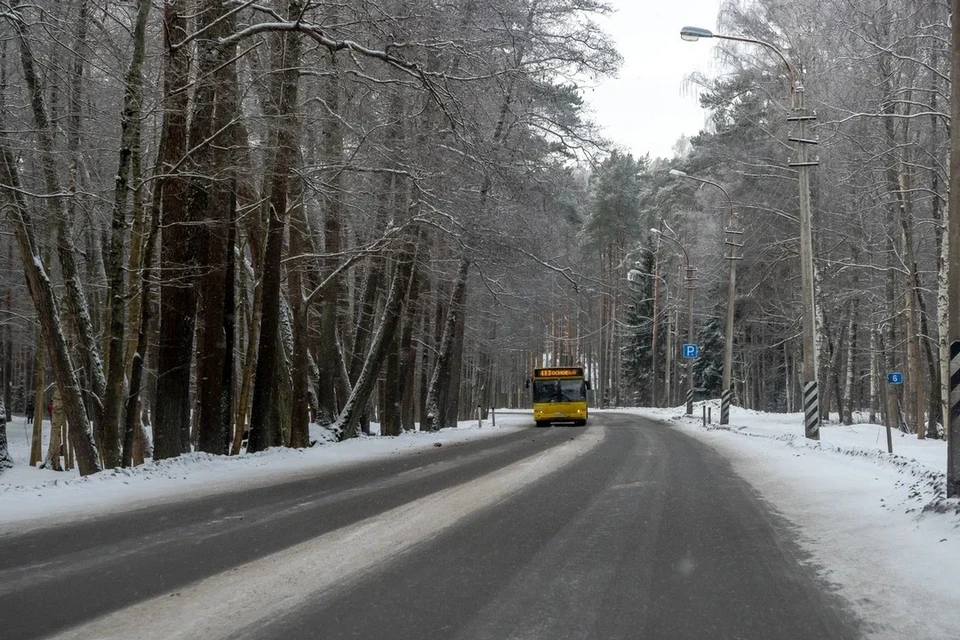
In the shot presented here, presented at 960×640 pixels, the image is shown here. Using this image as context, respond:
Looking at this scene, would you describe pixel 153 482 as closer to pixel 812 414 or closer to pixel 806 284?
pixel 812 414

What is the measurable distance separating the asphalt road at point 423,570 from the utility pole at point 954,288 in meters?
2.00

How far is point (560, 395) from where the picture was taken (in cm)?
3838

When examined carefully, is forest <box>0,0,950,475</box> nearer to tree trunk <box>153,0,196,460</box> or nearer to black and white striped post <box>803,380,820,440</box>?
tree trunk <box>153,0,196,460</box>

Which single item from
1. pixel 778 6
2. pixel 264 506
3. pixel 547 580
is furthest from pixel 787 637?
pixel 778 6

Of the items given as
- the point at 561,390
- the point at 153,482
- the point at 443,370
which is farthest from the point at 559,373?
the point at 153,482

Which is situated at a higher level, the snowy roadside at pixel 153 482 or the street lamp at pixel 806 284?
the street lamp at pixel 806 284

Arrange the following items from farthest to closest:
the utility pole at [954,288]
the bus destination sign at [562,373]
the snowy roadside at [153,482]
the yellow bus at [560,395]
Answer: the bus destination sign at [562,373]
the yellow bus at [560,395]
the snowy roadside at [153,482]
the utility pole at [954,288]

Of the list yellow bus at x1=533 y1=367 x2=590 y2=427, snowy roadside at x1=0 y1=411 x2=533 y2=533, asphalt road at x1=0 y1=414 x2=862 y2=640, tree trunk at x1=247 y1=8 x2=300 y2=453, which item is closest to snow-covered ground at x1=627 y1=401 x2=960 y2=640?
asphalt road at x1=0 y1=414 x2=862 y2=640

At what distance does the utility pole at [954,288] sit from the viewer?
915cm

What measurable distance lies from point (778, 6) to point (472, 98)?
20.7 metres

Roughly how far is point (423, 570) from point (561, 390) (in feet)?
106

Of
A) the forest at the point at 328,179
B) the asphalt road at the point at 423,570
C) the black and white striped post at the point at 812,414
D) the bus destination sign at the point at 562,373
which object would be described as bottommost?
the asphalt road at the point at 423,570

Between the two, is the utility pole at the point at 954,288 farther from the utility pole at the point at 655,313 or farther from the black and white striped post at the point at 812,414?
the utility pole at the point at 655,313

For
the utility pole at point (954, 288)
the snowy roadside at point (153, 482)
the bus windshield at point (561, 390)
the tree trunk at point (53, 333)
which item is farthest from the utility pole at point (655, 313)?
the utility pole at point (954, 288)
